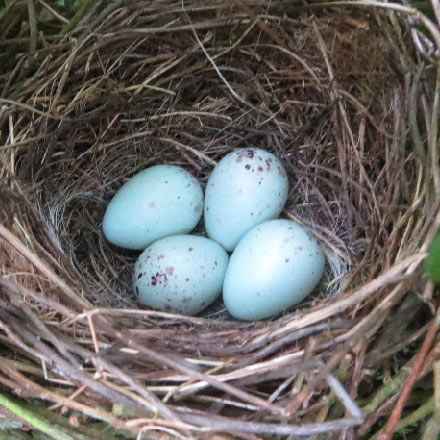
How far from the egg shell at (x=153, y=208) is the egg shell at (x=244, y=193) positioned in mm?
55

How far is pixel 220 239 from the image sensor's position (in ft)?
4.55

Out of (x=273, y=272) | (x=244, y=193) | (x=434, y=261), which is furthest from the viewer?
(x=244, y=193)

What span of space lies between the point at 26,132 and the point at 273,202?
0.52 m

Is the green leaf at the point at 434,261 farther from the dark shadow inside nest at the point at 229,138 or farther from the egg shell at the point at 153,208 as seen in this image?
the egg shell at the point at 153,208

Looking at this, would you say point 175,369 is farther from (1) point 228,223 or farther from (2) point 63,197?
(2) point 63,197

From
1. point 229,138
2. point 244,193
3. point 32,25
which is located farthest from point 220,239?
point 32,25

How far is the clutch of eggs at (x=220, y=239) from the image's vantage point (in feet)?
4.05

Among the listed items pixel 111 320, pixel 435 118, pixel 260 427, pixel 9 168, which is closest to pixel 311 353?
pixel 260 427

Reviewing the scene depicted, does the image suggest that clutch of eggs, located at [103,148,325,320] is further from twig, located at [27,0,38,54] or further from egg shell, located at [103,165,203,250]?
twig, located at [27,0,38,54]

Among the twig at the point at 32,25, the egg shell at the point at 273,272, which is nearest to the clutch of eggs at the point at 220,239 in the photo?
the egg shell at the point at 273,272

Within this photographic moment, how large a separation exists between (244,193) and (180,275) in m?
0.21

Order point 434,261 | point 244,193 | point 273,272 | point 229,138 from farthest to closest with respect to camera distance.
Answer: point 229,138, point 244,193, point 273,272, point 434,261

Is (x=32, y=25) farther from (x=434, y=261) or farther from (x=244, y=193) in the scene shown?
(x=434, y=261)

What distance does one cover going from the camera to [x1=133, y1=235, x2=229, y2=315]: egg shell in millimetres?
1286
